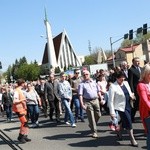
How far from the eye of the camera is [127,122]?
9.76 metres

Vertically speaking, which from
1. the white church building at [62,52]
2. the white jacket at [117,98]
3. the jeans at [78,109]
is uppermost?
the white church building at [62,52]

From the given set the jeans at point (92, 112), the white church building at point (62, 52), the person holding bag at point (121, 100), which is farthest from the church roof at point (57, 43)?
the person holding bag at point (121, 100)

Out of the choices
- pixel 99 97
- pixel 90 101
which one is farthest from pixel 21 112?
pixel 99 97

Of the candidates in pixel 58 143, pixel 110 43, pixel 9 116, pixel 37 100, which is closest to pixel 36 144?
pixel 58 143

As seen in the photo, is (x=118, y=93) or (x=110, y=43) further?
(x=110, y=43)

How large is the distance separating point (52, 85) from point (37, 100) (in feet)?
4.65

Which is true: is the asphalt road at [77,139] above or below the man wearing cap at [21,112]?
below

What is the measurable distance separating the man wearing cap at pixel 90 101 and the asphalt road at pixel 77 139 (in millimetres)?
396

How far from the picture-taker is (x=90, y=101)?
37.8 ft

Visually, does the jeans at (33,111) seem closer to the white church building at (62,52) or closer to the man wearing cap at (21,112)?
the man wearing cap at (21,112)

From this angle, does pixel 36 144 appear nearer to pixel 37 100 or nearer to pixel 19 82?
pixel 19 82

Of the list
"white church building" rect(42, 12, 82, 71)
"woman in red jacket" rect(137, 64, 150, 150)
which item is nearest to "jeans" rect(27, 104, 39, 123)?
"woman in red jacket" rect(137, 64, 150, 150)

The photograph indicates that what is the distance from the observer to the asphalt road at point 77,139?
32.9 ft

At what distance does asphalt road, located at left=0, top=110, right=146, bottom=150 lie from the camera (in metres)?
10.0
